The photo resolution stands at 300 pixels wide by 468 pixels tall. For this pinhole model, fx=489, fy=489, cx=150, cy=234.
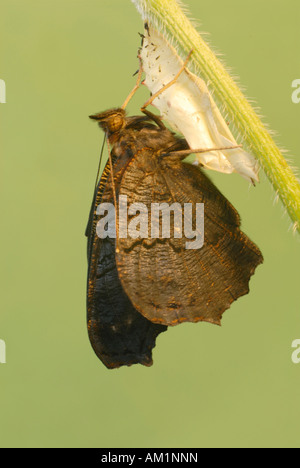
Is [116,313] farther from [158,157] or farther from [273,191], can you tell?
[273,191]

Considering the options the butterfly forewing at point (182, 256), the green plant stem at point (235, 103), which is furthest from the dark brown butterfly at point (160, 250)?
the green plant stem at point (235, 103)

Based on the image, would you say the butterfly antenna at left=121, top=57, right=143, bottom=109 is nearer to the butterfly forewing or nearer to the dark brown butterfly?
the dark brown butterfly

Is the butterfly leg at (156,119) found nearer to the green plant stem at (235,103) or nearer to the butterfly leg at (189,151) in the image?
the butterfly leg at (189,151)

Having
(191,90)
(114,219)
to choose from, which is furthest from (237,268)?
(191,90)

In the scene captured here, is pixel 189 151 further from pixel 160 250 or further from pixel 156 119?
pixel 160 250

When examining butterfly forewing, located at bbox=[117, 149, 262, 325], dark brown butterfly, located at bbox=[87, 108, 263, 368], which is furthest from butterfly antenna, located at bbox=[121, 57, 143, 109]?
butterfly forewing, located at bbox=[117, 149, 262, 325]
